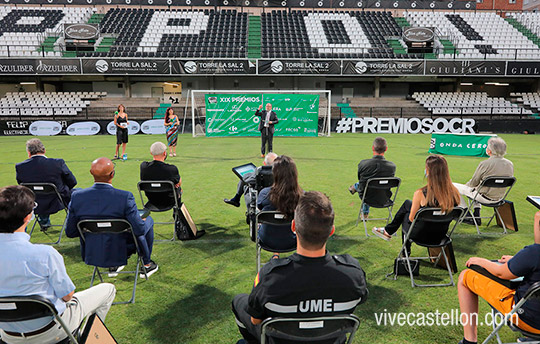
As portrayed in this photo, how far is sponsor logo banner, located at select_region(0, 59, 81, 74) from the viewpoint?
26938 mm

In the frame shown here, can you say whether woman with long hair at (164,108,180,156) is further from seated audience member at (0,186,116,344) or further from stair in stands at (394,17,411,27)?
stair in stands at (394,17,411,27)

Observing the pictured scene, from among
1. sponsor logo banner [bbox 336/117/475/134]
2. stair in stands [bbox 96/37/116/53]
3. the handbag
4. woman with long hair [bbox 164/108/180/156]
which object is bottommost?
sponsor logo banner [bbox 336/117/475/134]

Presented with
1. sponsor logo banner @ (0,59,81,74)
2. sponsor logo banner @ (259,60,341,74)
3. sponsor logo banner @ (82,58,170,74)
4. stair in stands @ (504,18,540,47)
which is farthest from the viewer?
stair in stands @ (504,18,540,47)

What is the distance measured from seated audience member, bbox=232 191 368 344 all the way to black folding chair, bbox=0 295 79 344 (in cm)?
122

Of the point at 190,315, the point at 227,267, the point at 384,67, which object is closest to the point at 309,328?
the point at 190,315

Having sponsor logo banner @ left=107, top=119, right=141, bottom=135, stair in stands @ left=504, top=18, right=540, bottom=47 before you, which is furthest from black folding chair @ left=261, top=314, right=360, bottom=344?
stair in stands @ left=504, top=18, right=540, bottom=47

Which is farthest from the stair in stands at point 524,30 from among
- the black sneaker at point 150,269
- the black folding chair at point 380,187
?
the black sneaker at point 150,269

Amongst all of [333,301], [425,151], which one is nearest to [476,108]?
[425,151]

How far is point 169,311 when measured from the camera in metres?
3.79

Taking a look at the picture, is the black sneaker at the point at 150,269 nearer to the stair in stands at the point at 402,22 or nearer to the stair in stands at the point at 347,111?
the stair in stands at the point at 347,111

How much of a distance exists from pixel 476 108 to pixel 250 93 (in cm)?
1826

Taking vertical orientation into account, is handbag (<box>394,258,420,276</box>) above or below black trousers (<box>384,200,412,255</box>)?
below

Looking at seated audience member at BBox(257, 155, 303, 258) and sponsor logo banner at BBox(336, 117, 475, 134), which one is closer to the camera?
seated audience member at BBox(257, 155, 303, 258)

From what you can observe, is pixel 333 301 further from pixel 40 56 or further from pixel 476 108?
pixel 40 56
